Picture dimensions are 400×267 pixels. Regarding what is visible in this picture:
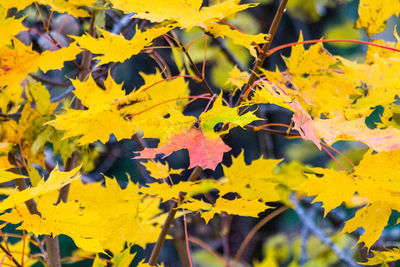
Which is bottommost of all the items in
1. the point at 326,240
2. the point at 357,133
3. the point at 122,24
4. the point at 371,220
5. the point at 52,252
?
the point at 326,240

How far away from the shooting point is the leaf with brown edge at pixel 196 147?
579 mm

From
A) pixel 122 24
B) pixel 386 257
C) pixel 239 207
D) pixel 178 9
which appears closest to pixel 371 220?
pixel 386 257

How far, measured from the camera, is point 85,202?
2.70ft

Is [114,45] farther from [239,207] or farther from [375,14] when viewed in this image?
[375,14]

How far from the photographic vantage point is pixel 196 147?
1.97ft

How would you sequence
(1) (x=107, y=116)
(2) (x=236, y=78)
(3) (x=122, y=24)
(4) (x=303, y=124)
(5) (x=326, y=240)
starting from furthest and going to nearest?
(5) (x=326, y=240) < (3) (x=122, y=24) < (2) (x=236, y=78) < (1) (x=107, y=116) < (4) (x=303, y=124)

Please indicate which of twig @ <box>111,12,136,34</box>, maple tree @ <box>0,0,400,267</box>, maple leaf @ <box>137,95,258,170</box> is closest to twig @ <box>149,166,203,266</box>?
maple tree @ <box>0,0,400,267</box>

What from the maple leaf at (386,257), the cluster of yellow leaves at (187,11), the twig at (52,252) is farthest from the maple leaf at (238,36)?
the twig at (52,252)

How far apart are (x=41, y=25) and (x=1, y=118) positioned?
384 mm

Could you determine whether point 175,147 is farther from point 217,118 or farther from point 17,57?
point 17,57

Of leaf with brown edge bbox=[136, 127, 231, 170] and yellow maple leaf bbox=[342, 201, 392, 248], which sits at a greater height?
leaf with brown edge bbox=[136, 127, 231, 170]

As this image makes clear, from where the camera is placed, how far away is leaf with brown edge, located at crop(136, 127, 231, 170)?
579 mm

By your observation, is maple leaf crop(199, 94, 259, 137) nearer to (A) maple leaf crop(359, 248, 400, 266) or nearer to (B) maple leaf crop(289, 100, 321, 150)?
(B) maple leaf crop(289, 100, 321, 150)

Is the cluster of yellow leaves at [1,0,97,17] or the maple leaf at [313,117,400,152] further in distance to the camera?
the cluster of yellow leaves at [1,0,97,17]
